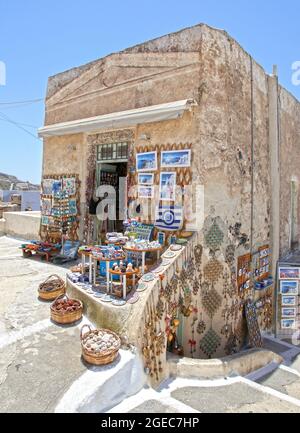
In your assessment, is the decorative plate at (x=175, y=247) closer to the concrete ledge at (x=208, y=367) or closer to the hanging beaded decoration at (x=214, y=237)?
the hanging beaded decoration at (x=214, y=237)

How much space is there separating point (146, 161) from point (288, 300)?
5.80 meters

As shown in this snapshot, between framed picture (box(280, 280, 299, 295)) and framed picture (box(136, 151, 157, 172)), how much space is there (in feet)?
17.4

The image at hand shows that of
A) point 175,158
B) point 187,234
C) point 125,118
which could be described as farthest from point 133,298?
point 125,118

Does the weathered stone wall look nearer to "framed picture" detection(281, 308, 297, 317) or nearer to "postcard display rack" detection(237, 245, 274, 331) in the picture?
"postcard display rack" detection(237, 245, 274, 331)

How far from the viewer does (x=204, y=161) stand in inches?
260

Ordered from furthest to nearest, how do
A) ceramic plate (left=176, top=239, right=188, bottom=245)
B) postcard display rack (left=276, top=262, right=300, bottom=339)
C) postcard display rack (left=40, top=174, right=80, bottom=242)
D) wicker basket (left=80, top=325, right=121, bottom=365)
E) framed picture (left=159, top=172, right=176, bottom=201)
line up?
1. postcard display rack (left=40, top=174, right=80, bottom=242)
2. postcard display rack (left=276, top=262, right=300, bottom=339)
3. framed picture (left=159, top=172, right=176, bottom=201)
4. ceramic plate (left=176, top=239, right=188, bottom=245)
5. wicker basket (left=80, top=325, right=121, bottom=365)

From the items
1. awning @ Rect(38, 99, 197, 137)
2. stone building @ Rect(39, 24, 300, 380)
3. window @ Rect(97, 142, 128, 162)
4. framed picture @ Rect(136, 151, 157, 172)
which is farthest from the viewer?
window @ Rect(97, 142, 128, 162)

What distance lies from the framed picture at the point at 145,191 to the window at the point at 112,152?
3.46 ft

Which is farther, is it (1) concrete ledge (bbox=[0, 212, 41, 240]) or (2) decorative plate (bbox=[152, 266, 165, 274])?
(1) concrete ledge (bbox=[0, 212, 41, 240])

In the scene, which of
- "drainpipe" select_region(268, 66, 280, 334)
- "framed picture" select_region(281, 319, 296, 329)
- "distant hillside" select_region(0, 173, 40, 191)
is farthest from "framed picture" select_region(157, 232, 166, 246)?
"distant hillside" select_region(0, 173, 40, 191)

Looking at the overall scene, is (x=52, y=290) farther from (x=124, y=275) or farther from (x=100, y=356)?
(x=100, y=356)

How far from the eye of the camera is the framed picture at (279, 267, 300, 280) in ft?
30.3
